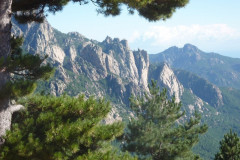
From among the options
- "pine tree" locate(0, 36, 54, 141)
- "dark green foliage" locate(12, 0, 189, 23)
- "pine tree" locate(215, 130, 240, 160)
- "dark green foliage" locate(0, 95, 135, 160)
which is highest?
"dark green foliage" locate(12, 0, 189, 23)

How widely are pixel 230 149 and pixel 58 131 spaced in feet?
42.5

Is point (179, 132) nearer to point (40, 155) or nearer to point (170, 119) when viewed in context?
point (170, 119)

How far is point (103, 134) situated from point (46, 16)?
552 cm

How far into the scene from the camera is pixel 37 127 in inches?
247

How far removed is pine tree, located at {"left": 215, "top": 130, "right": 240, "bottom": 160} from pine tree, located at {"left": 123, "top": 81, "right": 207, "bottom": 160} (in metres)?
3.35

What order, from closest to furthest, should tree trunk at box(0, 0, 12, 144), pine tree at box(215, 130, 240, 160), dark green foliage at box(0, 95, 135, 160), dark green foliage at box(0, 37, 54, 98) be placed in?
dark green foliage at box(0, 95, 135, 160) < dark green foliage at box(0, 37, 54, 98) < tree trunk at box(0, 0, 12, 144) < pine tree at box(215, 130, 240, 160)

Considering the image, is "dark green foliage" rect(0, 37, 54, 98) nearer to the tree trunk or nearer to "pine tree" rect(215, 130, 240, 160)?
the tree trunk

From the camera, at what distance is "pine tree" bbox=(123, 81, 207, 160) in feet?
61.2

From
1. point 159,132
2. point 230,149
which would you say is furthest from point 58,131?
point 159,132

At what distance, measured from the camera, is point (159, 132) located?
19016 millimetres

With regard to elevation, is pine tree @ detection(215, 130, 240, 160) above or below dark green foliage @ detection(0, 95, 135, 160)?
below

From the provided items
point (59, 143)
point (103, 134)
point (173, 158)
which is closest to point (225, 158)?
point (173, 158)

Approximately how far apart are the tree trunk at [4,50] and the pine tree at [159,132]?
44.5 ft

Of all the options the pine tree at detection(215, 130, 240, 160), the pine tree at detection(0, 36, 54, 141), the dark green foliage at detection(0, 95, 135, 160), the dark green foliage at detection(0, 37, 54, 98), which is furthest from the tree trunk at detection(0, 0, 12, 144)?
the pine tree at detection(215, 130, 240, 160)
